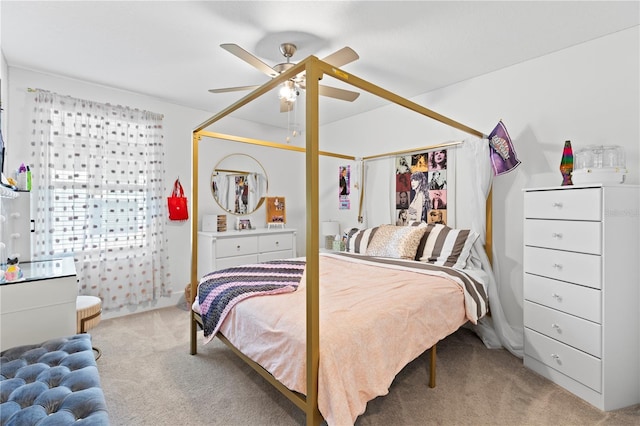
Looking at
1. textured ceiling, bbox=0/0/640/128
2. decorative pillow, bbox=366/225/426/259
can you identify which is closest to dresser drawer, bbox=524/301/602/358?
decorative pillow, bbox=366/225/426/259

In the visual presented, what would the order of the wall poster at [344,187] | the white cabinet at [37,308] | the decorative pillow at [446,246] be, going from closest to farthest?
the white cabinet at [37,308] < the decorative pillow at [446,246] < the wall poster at [344,187]

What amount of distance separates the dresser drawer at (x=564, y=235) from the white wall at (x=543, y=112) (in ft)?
1.71

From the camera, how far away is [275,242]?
4.43m

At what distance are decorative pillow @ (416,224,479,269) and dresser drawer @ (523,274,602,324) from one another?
0.55m

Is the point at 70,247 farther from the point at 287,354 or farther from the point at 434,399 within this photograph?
the point at 434,399

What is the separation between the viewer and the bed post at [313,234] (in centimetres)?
138

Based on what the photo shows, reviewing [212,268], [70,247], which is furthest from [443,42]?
[70,247]

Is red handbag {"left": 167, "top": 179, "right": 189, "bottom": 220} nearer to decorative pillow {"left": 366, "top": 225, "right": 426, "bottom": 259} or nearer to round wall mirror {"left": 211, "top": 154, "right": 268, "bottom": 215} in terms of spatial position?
round wall mirror {"left": 211, "top": 154, "right": 268, "bottom": 215}

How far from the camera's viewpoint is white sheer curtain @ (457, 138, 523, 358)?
8.84 ft

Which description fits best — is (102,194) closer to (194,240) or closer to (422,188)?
(194,240)

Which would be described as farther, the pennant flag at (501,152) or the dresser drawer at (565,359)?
the pennant flag at (501,152)

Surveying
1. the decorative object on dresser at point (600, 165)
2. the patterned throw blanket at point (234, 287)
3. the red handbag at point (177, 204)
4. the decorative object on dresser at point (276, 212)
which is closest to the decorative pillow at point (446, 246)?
the decorative object on dresser at point (600, 165)

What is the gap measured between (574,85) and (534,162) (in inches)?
26.3

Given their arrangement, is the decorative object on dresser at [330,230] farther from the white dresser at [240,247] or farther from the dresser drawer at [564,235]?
the dresser drawer at [564,235]
